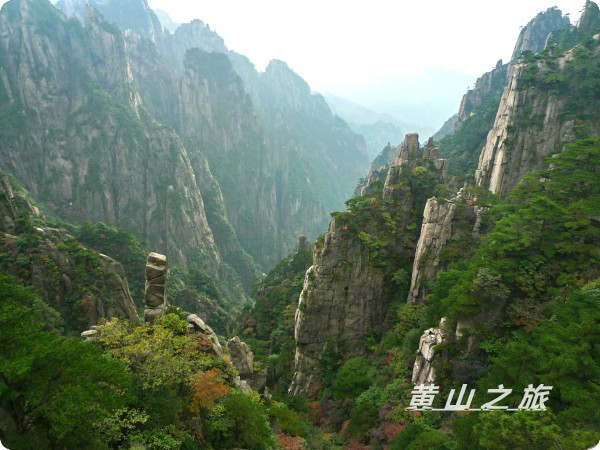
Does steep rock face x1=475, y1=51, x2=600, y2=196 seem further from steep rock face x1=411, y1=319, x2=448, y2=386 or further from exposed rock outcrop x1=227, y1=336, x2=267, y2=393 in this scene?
exposed rock outcrop x1=227, y1=336, x2=267, y2=393

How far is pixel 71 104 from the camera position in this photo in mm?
105250

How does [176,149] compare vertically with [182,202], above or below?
above

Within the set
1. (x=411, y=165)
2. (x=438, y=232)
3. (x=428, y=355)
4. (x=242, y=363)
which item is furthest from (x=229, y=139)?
(x=428, y=355)

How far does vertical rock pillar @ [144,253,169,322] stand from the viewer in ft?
59.3

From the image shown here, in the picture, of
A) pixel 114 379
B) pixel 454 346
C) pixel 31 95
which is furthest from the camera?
pixel 31 95

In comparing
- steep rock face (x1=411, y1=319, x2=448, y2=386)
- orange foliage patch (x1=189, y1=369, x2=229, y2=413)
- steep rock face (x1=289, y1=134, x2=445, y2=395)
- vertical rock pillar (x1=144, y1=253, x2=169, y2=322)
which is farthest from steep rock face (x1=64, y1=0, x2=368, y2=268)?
orange foliage patch (x1=189, y1=369, x2=229, y2=413)

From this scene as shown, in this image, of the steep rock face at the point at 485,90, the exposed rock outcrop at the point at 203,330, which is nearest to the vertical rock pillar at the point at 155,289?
Answer: the exposed rock outcrop at the point at 203,330

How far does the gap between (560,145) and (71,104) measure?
116161 mm

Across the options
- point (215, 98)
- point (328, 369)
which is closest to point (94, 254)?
point (328, 369)

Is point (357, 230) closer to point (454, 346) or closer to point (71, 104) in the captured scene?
point (454, 346)

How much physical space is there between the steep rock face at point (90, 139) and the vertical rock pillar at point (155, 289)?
3406 inches

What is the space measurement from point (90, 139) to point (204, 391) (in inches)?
4284

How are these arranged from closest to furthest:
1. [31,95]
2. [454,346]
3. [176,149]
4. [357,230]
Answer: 1. [454,346]
2. [357,230]
3. [31,95]
4. [176,149]

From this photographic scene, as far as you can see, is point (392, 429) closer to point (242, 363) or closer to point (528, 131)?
point (242, 363)
